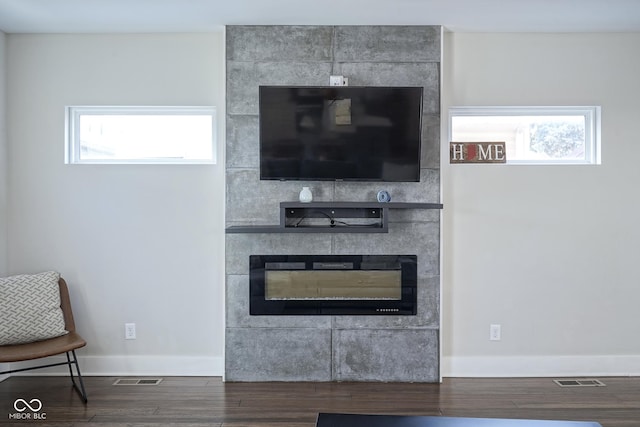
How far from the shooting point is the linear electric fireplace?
11.9 ft

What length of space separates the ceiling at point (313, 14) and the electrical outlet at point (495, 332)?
2.21 metres

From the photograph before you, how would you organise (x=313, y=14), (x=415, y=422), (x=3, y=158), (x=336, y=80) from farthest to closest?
(x=3, y=158)
(x=336, y=80)
(x=313, y=14)
(x=415, y=422)

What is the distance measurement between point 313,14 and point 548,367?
3086 millimetres

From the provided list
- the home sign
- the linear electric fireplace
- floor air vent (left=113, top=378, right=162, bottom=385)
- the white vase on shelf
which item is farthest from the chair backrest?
the home sign

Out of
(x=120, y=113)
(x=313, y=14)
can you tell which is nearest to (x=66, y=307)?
(x=120, y=113)

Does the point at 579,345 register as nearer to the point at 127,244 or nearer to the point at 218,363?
the point at 218,363

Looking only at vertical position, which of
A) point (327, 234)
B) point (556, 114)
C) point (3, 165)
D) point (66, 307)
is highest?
point (556, 114)

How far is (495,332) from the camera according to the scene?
3.74 metres

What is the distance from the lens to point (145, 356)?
3.76 meters

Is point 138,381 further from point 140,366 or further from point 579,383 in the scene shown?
point 579,383

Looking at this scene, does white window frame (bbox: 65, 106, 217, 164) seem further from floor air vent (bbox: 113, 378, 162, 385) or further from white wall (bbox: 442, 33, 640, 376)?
white wall (bbox: 442, 33, 640, 376)

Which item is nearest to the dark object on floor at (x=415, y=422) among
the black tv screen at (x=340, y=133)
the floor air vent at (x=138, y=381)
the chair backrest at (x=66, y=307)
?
the black tv screen at (x=340, y=133)

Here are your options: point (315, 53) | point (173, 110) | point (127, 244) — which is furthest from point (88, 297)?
point (315, 53)

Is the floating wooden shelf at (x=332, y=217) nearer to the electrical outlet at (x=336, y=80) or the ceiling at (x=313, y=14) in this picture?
the electrical outlet at (x=336, y=80)
